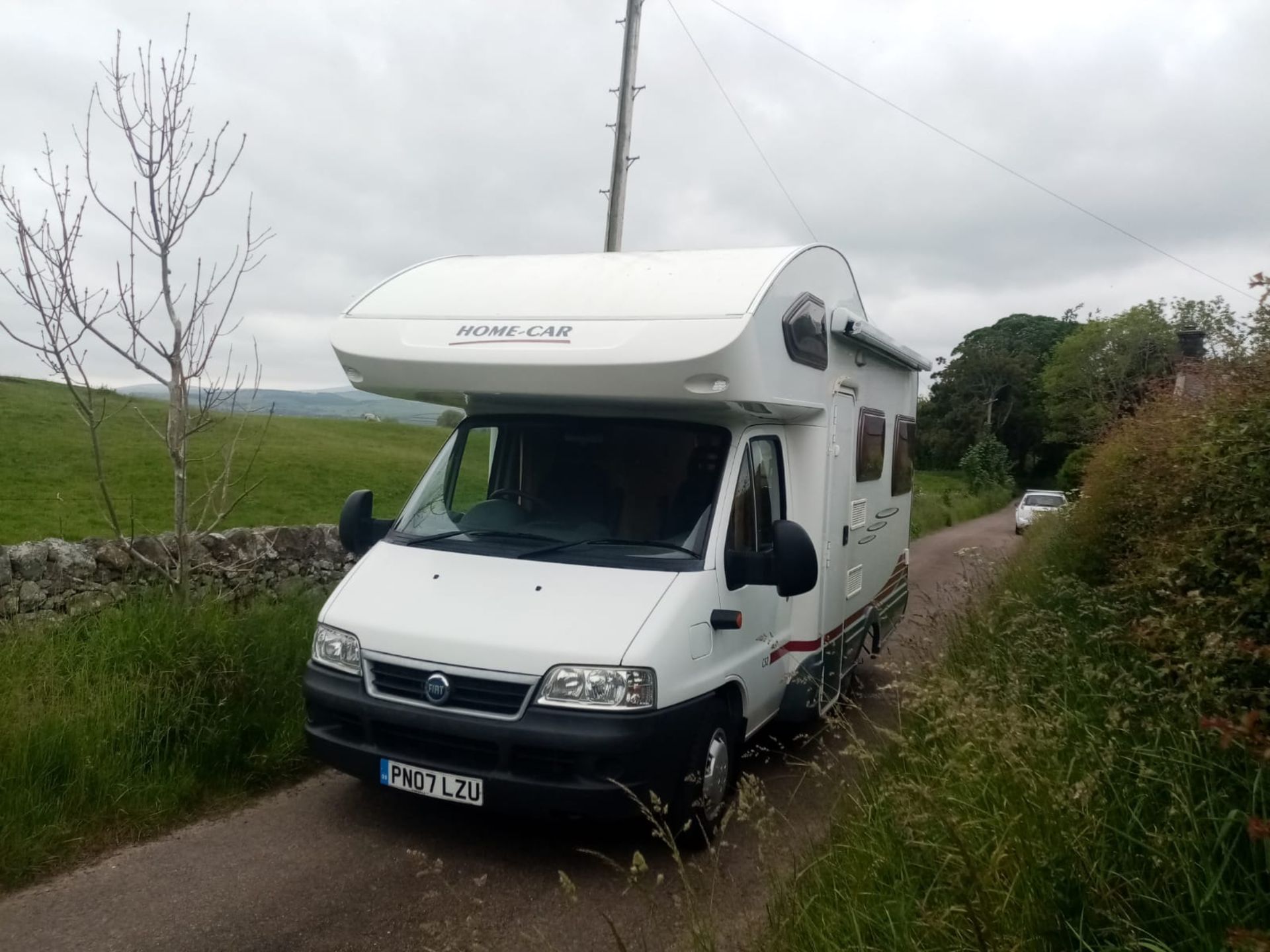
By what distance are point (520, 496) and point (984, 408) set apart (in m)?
58.1

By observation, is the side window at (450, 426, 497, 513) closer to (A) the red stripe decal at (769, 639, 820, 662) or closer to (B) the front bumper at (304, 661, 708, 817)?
(B) the front bumper at (304, 661, 708, 817)

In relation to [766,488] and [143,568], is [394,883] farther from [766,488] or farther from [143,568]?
[143,568]

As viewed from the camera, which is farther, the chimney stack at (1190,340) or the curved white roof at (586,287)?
the chimney stack at (1190,340)

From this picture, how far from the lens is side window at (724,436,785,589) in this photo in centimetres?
495

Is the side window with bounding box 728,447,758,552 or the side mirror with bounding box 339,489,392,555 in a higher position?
the side window with bounding box 728,447,758,552

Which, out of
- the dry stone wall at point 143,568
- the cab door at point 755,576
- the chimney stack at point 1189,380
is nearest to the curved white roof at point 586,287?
the cab door at point 755,576

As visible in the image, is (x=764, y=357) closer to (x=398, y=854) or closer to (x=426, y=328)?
(x=426, y=328)

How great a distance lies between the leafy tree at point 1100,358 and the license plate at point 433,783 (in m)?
46.1

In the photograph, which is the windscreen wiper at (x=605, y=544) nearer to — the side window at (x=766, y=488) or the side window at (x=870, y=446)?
the side window at (x=766, y=488)

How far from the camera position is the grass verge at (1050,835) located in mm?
2629

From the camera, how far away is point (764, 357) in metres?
5.02

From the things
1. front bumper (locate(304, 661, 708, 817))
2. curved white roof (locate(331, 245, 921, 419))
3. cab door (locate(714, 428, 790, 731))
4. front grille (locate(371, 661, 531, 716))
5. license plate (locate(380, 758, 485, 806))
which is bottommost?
license plate (locate(380, 758, 485, 806))

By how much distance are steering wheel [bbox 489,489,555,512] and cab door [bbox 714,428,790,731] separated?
103 cm

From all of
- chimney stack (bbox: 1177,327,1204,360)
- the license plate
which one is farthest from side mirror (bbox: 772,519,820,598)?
chimney stack (bbox: 1177,327,1204,360)
